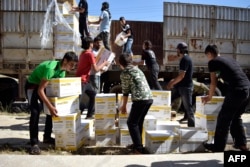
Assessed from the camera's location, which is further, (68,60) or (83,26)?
(83,26)

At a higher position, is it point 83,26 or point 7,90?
point 83,26

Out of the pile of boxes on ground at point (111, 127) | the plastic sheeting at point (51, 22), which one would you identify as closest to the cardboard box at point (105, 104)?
the pile of boxes on ground at point (111, 127)

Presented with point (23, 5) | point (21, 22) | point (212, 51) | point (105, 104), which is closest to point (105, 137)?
point (105, 104)

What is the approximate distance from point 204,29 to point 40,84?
20.0 feet

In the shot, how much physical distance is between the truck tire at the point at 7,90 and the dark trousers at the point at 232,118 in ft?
21.8

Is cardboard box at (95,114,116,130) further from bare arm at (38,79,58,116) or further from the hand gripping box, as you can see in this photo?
bare arm at (38,79,58,116)

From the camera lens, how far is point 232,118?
5.07 meters

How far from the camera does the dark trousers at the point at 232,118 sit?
197 inches

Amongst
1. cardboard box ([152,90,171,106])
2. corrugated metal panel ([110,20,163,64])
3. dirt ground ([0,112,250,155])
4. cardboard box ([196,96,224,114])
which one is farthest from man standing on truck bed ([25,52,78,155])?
corrugated metal panel ([110,20,163,64])

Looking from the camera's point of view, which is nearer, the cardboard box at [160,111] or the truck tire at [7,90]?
the cardboard box at [160,111]

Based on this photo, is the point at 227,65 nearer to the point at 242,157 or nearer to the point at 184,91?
the point at 242,157

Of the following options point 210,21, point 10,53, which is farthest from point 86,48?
point 210,21

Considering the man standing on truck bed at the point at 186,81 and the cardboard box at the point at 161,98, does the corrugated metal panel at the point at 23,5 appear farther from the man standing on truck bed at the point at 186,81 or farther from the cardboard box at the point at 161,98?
the cardboard box at the point at 161,98

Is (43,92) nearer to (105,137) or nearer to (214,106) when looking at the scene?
(105,137)
